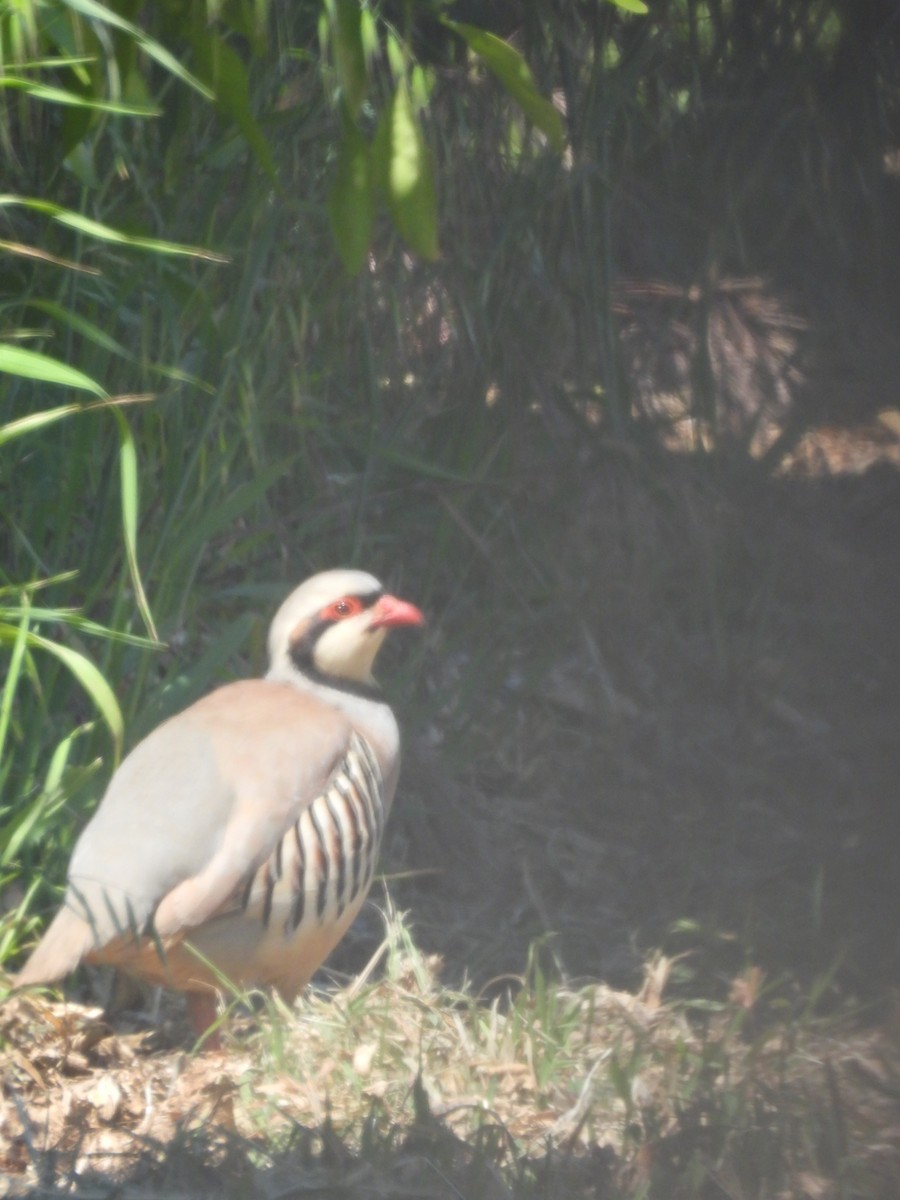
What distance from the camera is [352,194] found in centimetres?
231

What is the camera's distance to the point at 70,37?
2229mm

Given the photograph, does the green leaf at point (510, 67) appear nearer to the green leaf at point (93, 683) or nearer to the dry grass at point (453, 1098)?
the green leaf at point (93, 683)

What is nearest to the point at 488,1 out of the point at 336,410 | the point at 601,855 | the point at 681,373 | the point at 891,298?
the point at 336,410

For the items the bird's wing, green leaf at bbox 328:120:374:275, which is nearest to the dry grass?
the bird's wing

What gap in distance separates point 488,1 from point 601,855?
1.98 meters

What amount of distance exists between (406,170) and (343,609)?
0.95 m

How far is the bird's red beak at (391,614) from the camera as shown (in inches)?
118

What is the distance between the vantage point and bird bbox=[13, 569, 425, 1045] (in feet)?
8.14

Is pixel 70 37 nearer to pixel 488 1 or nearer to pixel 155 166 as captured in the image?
pixel 155 166

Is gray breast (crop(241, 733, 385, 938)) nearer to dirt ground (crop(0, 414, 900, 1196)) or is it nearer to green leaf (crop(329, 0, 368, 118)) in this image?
dirt ground (crop(0, 414, 900, 1196))

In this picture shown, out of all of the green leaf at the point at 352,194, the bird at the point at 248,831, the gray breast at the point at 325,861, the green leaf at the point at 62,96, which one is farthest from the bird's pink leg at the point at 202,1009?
the green leaf at the point at 62,96

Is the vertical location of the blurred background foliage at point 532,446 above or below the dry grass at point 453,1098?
above

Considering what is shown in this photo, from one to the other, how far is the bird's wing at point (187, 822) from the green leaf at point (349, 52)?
40.0 inches

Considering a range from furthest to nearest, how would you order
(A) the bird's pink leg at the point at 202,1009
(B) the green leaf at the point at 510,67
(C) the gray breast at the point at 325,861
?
(A) the bird's pink leg at the point at 202,1009 < (C) the gray breast at the point at 325,861 < (B) the green leaf at the point at 510,67
